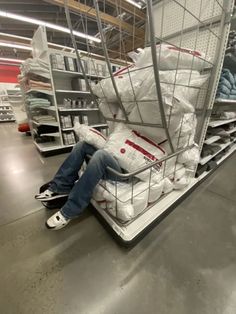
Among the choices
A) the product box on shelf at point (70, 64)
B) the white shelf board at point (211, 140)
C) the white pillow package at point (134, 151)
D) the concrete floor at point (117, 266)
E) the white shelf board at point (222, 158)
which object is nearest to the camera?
the concrete floor at point (117, 266)

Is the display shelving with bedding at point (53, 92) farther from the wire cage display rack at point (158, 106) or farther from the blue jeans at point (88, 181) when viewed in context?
the blue jeans at point (88, 181)

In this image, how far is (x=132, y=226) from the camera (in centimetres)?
88

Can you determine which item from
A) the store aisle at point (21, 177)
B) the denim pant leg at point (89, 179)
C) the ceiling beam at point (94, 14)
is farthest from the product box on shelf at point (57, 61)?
the denim pant leg at point (89, 179)

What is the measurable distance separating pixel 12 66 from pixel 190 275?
10556mm

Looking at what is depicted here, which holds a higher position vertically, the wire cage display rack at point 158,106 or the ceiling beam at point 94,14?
the ceiling beam at point 94,14

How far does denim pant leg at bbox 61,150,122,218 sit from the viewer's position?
2.73ft

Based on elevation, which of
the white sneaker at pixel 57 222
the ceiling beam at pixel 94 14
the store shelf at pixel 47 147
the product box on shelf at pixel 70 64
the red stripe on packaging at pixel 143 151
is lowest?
the white sneaker at pixel 57 222

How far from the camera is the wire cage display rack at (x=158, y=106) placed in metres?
0.74

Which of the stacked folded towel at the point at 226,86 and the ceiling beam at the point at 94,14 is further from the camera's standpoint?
the ceiling beam at the point at 94,14

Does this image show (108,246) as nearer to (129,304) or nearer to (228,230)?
(129,304)

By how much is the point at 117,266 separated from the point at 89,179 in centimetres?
46

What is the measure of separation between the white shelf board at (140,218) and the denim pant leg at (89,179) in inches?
8.0

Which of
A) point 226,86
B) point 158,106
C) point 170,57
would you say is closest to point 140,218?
point 158,106

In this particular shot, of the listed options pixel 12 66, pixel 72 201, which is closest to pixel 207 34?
pixel 72 201
